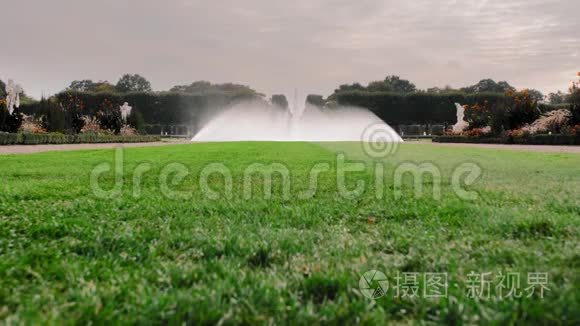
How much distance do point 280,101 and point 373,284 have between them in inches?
2205

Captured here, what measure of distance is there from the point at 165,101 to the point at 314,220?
53.1 metres

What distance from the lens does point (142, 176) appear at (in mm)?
6625

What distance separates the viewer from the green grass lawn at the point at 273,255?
71.0 inches

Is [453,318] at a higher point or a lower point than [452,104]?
lower

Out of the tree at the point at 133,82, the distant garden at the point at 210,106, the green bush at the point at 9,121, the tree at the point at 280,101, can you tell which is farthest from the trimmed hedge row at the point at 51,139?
the tree at the point at 133,82

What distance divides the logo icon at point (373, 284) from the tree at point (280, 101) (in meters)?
55.4

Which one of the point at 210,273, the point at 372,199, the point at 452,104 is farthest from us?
the point at 452,104

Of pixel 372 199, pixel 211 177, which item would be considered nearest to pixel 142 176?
pixel 211 177

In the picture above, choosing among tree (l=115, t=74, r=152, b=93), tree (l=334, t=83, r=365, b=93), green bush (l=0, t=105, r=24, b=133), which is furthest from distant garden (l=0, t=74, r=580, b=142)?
tree (l=115, t=74, r=152, b=93)

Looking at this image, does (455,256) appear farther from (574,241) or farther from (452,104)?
(452,104)

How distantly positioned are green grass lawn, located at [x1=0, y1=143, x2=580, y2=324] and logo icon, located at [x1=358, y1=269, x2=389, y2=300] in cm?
4

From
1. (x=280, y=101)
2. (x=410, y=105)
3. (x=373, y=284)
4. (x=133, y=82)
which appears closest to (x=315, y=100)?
(x=280, y=101)

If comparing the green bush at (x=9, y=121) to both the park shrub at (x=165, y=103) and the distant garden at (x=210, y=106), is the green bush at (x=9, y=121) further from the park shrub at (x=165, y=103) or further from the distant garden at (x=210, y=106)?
the park shrub at (x=165, y=103)

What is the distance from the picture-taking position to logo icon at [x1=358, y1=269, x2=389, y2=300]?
1.99 meters
